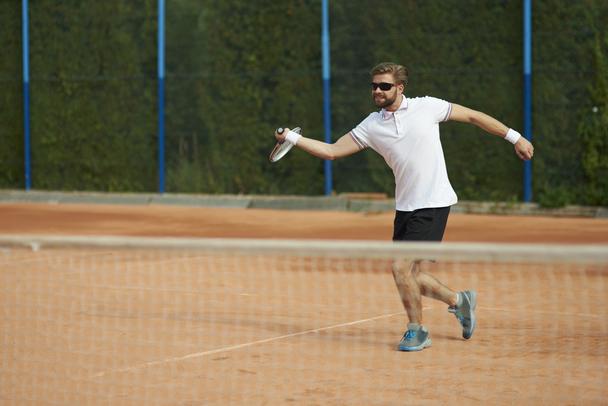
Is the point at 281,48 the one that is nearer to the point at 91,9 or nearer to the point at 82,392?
the point at 91,9

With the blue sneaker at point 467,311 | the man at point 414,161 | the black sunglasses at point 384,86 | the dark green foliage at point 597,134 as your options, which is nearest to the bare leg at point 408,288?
the man at point 414,161

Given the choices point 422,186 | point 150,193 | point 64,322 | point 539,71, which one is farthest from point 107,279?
point 150,193

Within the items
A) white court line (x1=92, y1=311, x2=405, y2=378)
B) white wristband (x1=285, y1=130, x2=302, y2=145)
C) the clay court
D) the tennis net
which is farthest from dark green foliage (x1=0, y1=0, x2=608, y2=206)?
white wristband (x1=285, y1=130, x2=302, y2=145)

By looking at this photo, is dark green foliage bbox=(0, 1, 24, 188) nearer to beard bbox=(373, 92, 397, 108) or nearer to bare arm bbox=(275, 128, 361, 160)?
bare arm bbox=(275, 128, 361, 160)

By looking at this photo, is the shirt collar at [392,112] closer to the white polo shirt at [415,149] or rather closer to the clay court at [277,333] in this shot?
the white polo shirt at [415,149]

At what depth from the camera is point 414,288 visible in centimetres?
816

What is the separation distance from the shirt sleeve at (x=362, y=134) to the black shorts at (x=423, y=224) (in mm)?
513

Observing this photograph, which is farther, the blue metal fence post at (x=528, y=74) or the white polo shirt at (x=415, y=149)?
the blue metal fence post at (x=528, y=74)

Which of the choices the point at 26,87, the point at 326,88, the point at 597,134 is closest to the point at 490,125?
the point at 597,134

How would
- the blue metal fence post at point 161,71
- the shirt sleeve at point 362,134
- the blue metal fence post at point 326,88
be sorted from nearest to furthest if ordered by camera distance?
1. the shirt sleeve at point 362,134
2. the blue metal fence post at point 326,88
3. the blue metal fence post at point 161,71

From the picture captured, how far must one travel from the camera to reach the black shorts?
817 cm

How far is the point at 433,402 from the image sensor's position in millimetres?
6652

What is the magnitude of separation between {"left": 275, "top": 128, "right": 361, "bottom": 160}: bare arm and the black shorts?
1.73ft

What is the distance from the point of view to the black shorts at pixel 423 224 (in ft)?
26.8
